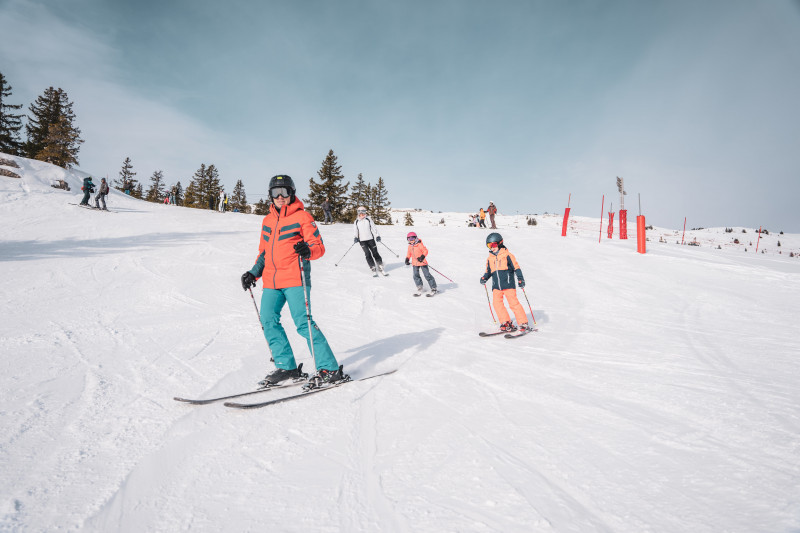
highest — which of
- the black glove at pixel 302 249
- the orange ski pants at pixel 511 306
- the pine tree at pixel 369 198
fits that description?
the pine tree at pixel 369 198

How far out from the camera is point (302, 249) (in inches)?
145

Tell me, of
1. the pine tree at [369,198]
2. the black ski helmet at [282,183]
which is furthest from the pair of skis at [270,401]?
the pine tree at [369,198]

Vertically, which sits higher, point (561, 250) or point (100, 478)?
point (561, 250)

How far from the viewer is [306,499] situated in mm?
2141

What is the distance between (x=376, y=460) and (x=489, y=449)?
2.83ft

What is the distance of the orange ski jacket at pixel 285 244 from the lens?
3.83 metres

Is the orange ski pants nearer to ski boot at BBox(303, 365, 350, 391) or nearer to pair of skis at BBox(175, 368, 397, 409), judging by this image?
pair of skis at BBox(175, 368, 397, 409)

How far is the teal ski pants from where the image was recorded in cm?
384

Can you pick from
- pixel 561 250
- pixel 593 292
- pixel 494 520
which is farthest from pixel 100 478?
pixel 561 250

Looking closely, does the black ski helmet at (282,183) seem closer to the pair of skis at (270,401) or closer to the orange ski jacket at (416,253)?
the pair of skis at (270,401)

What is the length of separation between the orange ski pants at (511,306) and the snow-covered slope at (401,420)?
0.44 m

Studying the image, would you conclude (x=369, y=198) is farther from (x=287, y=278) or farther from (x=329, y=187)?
(x=287, y=278)

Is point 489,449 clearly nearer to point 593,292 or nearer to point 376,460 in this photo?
point 376,460

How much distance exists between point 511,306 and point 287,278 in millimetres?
4332
